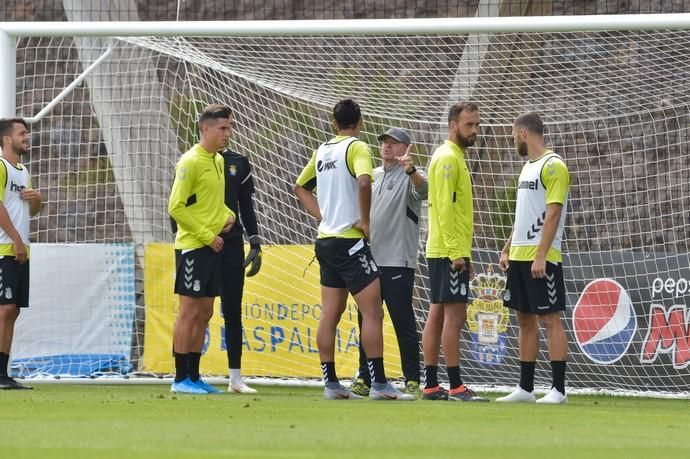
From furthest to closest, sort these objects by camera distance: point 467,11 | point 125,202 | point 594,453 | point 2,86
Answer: point 467,11 < point 125,202 < point 2,86 < point 594,453

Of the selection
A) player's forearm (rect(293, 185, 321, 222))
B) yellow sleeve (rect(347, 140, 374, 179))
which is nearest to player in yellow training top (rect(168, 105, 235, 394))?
player's forearm (rect(293, 185, 321, 222))

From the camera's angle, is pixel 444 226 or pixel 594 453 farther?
pixel 444 226

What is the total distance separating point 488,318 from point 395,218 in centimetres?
210

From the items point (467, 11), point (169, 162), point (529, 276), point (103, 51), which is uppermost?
point (467, 11)

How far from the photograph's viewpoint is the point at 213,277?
9469 millimetres

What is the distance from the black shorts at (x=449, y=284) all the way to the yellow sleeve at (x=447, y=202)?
9 cm

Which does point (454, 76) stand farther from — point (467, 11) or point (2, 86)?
point (467, 11)

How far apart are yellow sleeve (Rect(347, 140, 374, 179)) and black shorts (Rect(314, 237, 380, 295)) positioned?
17.3 inches

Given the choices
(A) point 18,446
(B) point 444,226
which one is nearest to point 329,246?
(B) point 444,226

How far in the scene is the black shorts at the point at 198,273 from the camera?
9.39 m

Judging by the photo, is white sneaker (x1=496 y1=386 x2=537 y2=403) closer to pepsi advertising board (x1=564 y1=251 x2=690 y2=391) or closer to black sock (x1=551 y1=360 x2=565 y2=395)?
black sock (x1=551 y1=360 x2=565 y2=395)

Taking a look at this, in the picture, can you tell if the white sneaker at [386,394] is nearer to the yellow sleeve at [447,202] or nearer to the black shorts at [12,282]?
the yellow sleeve at [447,202]

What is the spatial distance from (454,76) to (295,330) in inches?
101

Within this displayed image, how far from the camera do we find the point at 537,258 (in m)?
8.77
